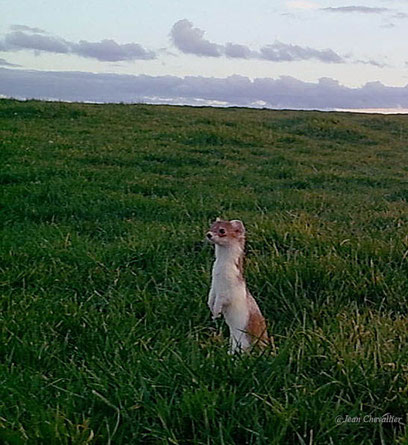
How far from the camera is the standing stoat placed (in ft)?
14.0

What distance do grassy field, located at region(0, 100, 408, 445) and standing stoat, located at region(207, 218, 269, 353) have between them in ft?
0.63

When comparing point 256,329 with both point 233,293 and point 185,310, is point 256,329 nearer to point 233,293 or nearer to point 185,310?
point 233,293

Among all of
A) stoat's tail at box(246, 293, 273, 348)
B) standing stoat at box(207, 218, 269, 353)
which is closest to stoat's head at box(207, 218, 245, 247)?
standing stoat at box(207, 218, 269, 353)

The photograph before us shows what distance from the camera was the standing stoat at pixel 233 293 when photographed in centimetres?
426

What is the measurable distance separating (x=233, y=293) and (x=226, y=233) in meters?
0.41

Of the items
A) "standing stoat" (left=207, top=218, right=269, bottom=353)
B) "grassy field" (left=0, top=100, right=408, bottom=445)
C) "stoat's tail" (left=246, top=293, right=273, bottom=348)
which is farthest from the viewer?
"standing stoat" (left=207, top=218, right=269, bottom=353)

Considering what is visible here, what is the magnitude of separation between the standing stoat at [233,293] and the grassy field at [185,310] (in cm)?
19

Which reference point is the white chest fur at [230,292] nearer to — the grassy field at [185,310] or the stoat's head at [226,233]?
the stoat's head at [226,233]

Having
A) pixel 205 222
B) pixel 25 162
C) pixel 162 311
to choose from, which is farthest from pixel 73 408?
pixel 25 162

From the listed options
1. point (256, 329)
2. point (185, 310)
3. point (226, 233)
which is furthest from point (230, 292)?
point (185, 310)

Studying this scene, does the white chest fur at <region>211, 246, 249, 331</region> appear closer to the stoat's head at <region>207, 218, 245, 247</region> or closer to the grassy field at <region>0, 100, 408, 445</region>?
the stoat's head at <region>207, 218, 245, 247</region>

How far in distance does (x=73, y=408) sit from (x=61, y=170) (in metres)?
8.97

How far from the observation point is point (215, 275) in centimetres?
438

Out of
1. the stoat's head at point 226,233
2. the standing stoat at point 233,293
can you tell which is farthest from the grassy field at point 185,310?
the stoat's head at point 226,233
